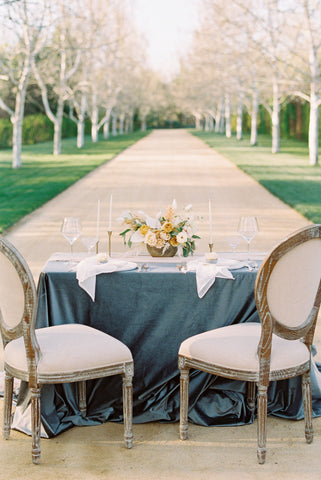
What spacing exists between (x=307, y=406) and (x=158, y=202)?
36.4ft

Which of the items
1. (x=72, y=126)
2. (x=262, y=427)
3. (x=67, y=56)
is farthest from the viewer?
(x=72, y=126)

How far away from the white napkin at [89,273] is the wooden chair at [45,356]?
0.32 m

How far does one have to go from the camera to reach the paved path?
1059cm

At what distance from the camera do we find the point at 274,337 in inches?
159

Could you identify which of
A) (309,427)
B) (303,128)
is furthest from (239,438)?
(303,128)

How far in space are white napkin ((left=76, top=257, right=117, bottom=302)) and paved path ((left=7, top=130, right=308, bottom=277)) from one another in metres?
3.94

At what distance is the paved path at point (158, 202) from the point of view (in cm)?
1059

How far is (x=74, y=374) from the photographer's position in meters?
3.77

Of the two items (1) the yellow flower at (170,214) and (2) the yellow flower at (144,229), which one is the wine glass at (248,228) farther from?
(2) the yellow flower at (144,229)

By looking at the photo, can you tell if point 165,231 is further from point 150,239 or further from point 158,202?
point 158,202

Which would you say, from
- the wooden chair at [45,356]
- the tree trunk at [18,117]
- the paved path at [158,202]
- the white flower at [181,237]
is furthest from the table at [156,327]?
the tree trunk at [18,117]

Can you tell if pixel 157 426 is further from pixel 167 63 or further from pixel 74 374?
pixel 167 63

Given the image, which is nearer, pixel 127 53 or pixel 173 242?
pixel 173 242
